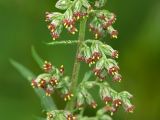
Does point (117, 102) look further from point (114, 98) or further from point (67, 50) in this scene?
point (67, 50)

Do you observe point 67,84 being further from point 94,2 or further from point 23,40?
point 23,40

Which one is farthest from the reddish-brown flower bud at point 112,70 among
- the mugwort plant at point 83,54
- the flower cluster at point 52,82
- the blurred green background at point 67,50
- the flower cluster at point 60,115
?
the blurred green background at point 67,50

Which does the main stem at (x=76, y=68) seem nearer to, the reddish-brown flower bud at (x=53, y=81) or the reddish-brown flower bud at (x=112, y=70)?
the reddish-brown flower bud at (x=53, y=81)

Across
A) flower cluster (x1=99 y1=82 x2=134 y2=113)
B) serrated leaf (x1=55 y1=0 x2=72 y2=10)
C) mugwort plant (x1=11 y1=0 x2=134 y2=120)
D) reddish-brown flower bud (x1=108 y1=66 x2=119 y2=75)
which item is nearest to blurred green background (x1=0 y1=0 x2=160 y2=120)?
flower cluster (x1=99 y1=82 x2=134 y2=113)

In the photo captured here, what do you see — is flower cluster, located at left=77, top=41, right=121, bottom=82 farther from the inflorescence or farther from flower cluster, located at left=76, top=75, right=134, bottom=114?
flower cluster, located at left=76, top=75, right=134, bottom=114

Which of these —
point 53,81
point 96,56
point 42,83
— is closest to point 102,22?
point 96,56

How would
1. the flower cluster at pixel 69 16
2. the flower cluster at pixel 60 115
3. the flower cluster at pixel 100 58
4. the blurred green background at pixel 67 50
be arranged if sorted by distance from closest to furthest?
the flower cluster at pixel 69 16
the flower cluster at pixel 100 58
the flower cluster at pixel 60 115
the blurred green background at pixel 67 50
